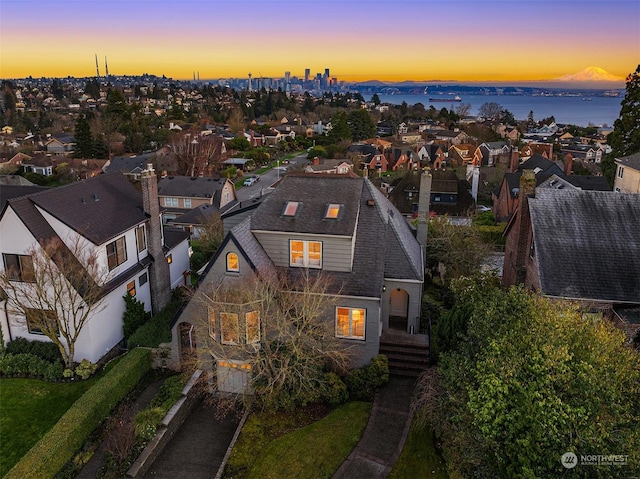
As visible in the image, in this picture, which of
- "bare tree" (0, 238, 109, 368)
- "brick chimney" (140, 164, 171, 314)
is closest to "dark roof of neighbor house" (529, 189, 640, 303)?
"brick chimney" (140, 164, 171, 314)

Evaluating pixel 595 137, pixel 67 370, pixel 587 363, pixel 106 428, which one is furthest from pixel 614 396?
pixel 595 137

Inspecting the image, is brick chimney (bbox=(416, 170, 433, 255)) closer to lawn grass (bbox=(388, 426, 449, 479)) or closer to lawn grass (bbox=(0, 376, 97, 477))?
lawn grass (bbox=(388, 426, 449, 479))

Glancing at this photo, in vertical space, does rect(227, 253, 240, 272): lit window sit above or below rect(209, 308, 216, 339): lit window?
above

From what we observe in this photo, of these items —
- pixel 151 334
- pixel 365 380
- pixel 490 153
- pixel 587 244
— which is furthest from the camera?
pixel 490 153

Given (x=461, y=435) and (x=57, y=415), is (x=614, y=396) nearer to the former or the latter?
(x=461, y=435)

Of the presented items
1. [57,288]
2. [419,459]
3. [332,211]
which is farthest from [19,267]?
[419,459]

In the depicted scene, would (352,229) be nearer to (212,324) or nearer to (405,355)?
(405,355)

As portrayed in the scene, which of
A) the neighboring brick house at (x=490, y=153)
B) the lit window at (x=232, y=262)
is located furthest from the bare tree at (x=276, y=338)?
the neighboring brick house at (x=490, y=153)

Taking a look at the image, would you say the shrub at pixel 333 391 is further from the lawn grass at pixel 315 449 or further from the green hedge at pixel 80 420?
the green hedge at pixel 80 420
